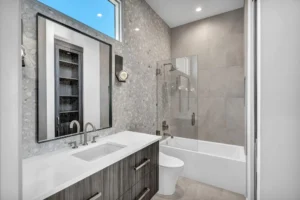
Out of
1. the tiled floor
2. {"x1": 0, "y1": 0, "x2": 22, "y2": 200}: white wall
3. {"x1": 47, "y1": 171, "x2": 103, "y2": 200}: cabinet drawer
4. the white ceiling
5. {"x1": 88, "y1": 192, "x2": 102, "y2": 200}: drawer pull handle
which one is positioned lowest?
the tiled floor

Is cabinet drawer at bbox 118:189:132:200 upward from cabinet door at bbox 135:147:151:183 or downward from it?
downward

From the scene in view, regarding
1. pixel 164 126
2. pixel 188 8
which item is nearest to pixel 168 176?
pixel 164 126

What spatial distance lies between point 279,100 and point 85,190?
1166mm

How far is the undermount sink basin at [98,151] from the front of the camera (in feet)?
4.83

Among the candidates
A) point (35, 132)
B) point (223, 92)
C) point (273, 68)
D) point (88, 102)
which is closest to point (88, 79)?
point (88, 102)

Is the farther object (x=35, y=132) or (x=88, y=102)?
(x=88, y=102)

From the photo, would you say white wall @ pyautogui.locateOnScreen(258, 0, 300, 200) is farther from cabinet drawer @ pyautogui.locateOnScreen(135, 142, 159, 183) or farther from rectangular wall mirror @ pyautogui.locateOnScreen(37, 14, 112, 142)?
rectangular wall mirror @ pyautogui.locateOnScreen(37, 14, 112, 142)

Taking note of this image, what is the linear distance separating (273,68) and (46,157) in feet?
5.24

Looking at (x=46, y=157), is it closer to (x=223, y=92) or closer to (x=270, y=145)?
(x=270, y=145)

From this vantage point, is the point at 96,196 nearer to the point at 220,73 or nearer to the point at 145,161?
the point at 145,161

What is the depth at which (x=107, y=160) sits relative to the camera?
1172 millimetres

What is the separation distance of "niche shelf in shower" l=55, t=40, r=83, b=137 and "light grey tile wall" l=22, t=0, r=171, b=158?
184 millimetres

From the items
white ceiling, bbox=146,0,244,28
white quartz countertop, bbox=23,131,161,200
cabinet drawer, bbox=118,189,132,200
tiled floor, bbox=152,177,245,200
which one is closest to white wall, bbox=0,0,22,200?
white quartz countertop, bbox=23,131,161,200

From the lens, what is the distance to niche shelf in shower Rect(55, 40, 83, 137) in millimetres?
1437
